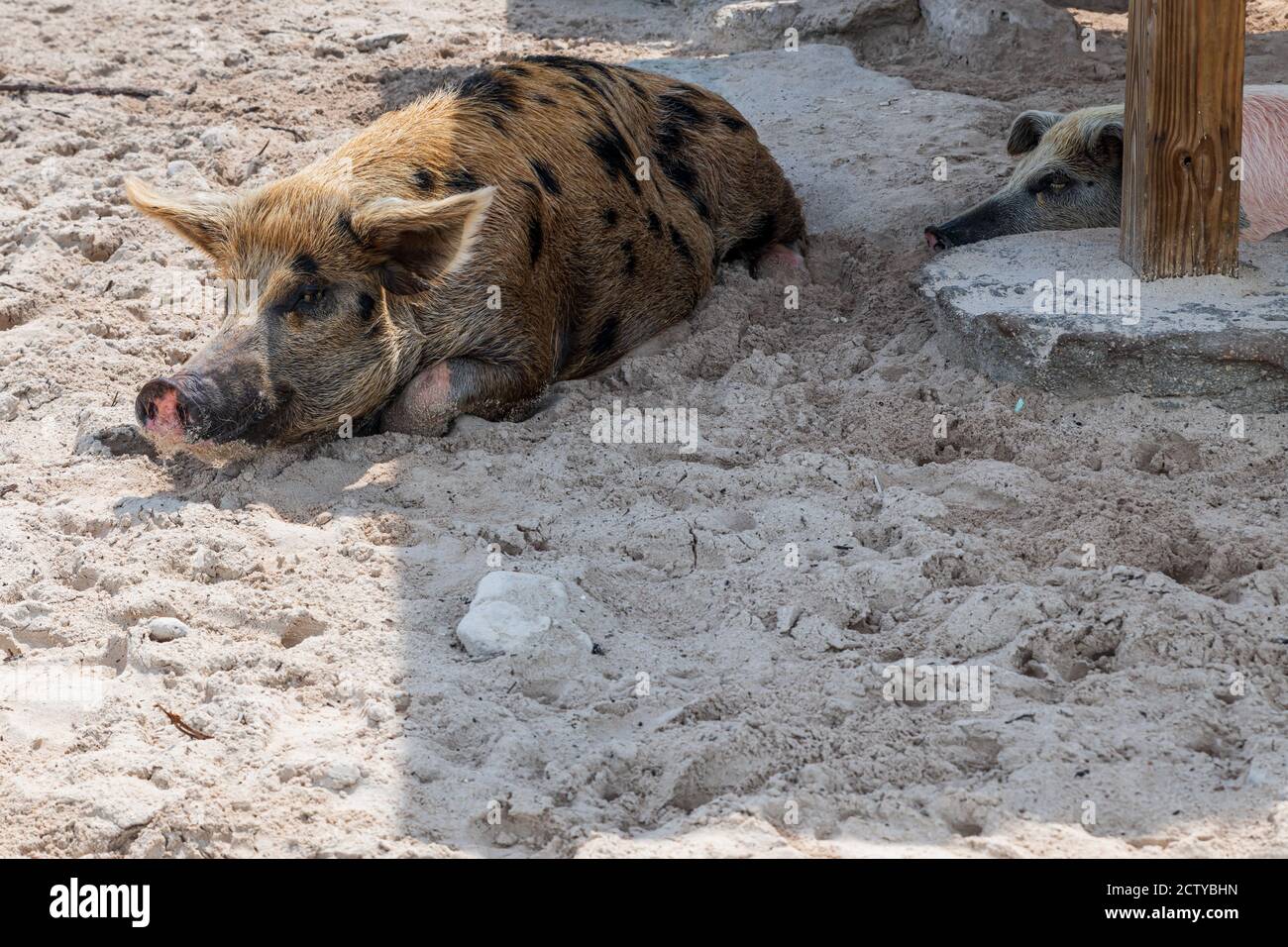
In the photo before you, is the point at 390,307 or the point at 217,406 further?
the point at 390,307

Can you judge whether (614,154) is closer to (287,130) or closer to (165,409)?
(165,409)

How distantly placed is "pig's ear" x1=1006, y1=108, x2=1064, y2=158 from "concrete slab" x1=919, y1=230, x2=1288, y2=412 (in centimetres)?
125

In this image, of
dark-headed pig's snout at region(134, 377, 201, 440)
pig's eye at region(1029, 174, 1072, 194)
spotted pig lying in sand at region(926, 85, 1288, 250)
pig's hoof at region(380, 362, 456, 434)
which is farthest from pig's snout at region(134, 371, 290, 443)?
pig's eye at region(1029, 174, 1072, 194)

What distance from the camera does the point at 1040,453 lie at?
4152 mm

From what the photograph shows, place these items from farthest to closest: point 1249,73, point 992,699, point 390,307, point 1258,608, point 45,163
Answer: point 1249,73, point 45,163, point 390,307, point 1258,608, point 992,699

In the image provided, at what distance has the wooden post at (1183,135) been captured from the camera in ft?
13.7

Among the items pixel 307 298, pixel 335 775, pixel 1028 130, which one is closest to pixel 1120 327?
pixel 1028 130

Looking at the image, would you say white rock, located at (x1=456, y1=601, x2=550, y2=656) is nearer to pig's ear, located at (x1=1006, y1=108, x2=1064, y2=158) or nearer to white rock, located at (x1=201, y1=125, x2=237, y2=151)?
pig's ear, located at (x1=1006, y1=108, x2=1064, y2=158)

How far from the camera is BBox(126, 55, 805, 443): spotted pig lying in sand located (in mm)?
4375

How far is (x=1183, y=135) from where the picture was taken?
428 centimetres

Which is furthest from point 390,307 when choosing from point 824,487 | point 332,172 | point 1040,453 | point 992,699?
point 992,699
